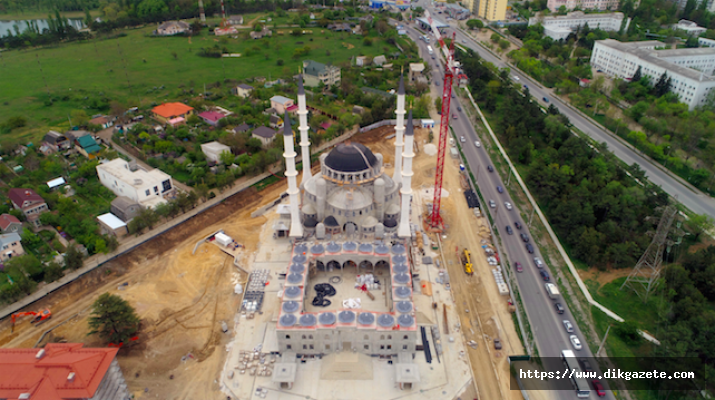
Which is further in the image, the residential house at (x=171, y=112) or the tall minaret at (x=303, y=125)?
the residential house at (x=171, y=112)

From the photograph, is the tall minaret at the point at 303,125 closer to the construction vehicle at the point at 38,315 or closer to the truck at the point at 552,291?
the construction vehicle at the point at 38,315

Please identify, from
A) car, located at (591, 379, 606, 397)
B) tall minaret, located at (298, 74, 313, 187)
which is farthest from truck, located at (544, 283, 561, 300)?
tall minaret, located at (298, 74, 313, 187)

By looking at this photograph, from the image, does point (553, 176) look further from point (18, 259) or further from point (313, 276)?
point (18, 259)

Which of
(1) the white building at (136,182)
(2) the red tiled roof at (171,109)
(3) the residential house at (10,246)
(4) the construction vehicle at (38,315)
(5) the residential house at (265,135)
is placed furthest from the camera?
(2) the red tiled roof at (171,109)

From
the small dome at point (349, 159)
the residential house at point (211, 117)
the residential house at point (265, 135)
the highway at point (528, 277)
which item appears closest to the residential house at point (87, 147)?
the residential house at point (211, 117)

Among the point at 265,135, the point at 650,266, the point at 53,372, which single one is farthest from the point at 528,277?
the point at 265,135

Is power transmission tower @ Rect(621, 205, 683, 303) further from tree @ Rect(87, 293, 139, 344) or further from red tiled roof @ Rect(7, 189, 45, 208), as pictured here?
red tiled roof @ Rect(7, 189, 45, 208)

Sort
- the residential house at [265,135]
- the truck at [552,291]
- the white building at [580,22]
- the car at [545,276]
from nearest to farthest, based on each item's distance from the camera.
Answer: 1. the truck at [552,291]
2. the car at [545,276]
3. the residential house at [265,135]
4. the white building at [580,22]
